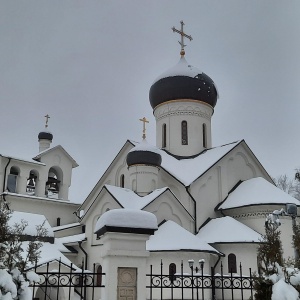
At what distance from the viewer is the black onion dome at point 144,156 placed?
17.1 meters

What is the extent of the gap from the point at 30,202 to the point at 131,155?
606 centimetres

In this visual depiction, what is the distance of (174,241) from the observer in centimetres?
1412

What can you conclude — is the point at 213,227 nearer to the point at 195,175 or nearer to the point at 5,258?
the point at 195,175

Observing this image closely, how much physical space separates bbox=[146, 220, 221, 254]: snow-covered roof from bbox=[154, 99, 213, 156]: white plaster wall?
588 centimetres

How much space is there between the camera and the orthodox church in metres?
15.1

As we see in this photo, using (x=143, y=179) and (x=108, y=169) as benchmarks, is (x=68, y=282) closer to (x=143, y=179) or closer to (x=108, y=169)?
(x=143, y=179)

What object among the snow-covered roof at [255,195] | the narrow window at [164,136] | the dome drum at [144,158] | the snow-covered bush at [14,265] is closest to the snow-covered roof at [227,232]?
the snow-covered roof at [255,195]

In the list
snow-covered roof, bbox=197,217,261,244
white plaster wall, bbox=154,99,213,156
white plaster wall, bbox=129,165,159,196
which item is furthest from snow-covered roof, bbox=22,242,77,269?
white plaster wall, bbox=154,99,213,156

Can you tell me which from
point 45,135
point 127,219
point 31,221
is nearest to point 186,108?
point 45,135

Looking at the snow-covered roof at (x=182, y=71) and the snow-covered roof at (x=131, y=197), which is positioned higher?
the snow-covered roof at (x=182, y=71)

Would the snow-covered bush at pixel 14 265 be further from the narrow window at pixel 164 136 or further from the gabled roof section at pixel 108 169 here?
the narrow window at pixel 164 136

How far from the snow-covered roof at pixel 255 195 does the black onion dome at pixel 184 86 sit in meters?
4.90

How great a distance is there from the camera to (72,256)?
17812 millimetres

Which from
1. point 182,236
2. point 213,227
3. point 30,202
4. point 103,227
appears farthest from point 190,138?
point 103,227
